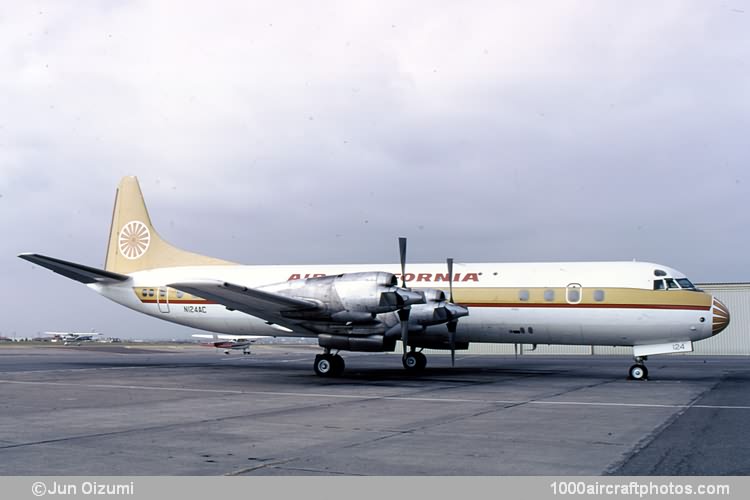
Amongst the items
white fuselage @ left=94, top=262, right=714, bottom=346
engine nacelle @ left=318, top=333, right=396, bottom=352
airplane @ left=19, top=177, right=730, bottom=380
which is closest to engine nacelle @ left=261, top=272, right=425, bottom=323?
airplane @ left=19, top=177, right=730, bottom=380

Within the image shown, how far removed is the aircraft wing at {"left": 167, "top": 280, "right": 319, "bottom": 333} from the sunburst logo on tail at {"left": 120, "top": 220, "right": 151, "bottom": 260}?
990cm

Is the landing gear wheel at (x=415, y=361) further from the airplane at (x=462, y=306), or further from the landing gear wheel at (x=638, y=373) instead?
the landing gear wheel at (x=638, y=373)

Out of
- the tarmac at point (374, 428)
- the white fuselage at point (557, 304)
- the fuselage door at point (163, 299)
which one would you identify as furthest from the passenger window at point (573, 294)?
the fuselage door at point (163, 299)

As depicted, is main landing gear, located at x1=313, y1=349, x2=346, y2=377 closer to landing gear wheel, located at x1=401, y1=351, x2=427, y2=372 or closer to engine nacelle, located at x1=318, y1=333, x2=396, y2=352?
engine nacelle, located at x1=318, y1=333, x2=396, y2=352

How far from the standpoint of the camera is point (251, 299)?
67.1ft

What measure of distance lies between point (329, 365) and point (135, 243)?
1297 cm

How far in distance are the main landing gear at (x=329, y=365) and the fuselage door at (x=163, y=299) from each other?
8.15 m

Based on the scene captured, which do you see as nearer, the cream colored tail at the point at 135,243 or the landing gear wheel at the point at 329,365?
the landing gear wheel at the point at 329,365

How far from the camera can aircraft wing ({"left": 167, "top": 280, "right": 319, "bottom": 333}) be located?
1925 centimetres

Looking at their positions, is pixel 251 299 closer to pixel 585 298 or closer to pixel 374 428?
pixel 374 428

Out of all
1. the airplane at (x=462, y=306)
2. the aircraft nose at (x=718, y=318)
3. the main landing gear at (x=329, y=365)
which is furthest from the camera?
the main landing gear at (x=329, y=365)

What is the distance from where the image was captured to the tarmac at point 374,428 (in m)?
8.02

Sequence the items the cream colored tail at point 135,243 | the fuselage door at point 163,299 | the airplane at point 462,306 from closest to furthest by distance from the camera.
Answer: the airplane at point 462,306 < the fuselage door at point 163,299 < the cream colored tail at point 135,243
